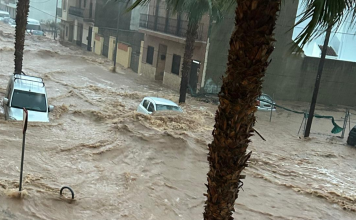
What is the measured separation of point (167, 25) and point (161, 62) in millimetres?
3429

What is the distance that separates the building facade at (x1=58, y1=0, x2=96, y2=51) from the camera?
151ft

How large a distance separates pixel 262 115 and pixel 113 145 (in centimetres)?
1042

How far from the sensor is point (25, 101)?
13234mm

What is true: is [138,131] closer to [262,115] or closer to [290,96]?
[262,115]

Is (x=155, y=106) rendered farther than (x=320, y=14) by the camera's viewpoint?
Yes

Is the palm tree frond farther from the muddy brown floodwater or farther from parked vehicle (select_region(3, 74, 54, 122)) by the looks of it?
parked vehicle (select_region(3, 74, 54, 122))

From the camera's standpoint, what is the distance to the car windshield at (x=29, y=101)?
1310cm

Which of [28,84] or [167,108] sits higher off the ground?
[28,84]

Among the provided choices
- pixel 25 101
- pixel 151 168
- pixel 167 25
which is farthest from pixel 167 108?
pixel 167 25

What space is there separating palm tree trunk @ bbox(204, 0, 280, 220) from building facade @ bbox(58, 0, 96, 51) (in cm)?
4305

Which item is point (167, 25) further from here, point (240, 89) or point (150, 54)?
point (240, 89)

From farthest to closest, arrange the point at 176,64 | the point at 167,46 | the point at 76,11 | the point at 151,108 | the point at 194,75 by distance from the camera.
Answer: the point at 76,11, the point at 167,46, the point at 176,64, the point at 194,75, the point at 151,108

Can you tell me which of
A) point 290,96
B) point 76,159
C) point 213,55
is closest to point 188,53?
point 213,55

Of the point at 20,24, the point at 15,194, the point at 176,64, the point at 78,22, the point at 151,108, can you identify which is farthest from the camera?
the point at 78,22
